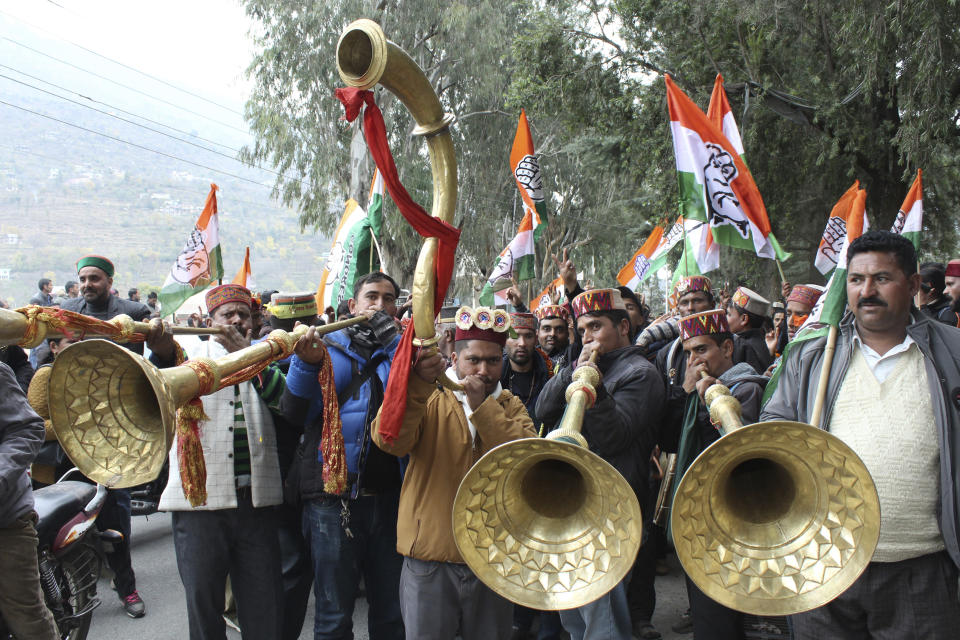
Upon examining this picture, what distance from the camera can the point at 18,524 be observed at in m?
3.06

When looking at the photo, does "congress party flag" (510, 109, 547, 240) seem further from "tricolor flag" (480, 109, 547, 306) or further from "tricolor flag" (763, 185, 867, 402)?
"tricolor flag" (763, 185, 867, 402)

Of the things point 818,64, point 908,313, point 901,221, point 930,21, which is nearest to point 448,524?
point 908,313

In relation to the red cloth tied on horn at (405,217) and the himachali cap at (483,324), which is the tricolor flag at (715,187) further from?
the red cloth tied on horn at (405,217)

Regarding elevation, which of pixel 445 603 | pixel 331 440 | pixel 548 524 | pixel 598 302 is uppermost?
pixel 598 302

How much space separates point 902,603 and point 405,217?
2.13m

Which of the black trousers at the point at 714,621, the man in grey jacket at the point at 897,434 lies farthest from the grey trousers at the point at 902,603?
the black trousers at the point at 714,621

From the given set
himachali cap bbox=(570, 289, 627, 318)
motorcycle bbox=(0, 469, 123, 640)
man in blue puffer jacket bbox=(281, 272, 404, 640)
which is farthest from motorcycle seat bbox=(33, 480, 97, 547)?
himachali cap bbox=(570, 289, 627, 318)

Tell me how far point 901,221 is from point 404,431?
5425 millimetres

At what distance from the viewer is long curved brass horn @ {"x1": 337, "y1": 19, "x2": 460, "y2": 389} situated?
2.09 metres

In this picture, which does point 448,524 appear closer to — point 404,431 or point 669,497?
point 404,431

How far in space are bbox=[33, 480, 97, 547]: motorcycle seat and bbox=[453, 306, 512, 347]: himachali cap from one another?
2.33 metres

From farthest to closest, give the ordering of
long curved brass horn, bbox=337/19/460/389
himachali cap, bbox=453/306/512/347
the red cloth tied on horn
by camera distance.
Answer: himachali cap, bbox=453/306/512/347 → the red cloth tied on horn → long curved brass horn, bbox=337/19/460/389

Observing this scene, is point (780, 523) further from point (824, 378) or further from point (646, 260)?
point (646, 260)

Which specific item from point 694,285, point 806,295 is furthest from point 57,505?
point 806,295
